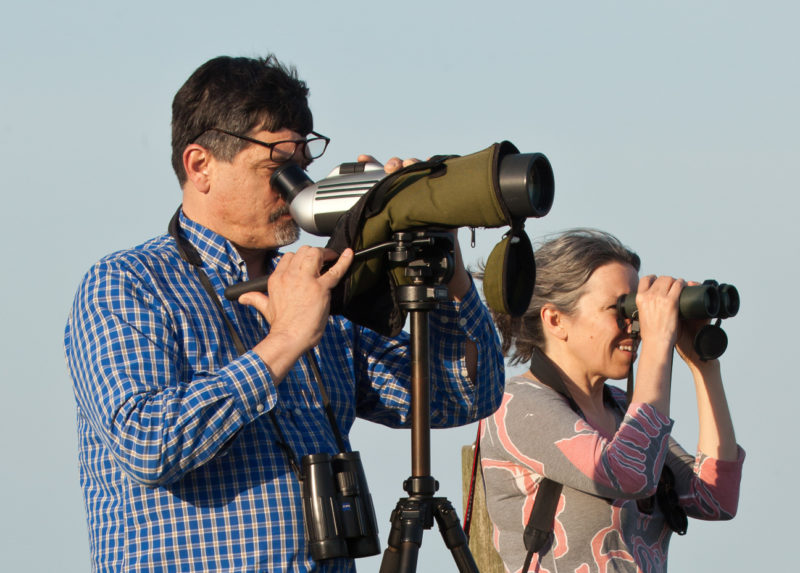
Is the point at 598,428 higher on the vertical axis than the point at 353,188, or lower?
lower

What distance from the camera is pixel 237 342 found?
7.75 ft

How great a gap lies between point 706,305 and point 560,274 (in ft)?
1.44

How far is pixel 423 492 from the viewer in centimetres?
208

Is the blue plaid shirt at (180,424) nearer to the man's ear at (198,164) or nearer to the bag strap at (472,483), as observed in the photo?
the man's ear at (198,164)

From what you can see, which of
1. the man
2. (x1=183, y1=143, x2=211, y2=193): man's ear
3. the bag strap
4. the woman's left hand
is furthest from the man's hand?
the woman's left hand

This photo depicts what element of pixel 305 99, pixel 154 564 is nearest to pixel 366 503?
pixel 154 564

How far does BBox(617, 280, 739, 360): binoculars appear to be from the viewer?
3096 mm

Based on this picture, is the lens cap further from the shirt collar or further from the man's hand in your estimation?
the shirt collar

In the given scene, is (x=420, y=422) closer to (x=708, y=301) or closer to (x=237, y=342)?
(x=237, y=342)

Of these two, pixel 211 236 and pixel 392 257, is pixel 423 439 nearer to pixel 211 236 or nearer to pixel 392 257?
pixel 392 257

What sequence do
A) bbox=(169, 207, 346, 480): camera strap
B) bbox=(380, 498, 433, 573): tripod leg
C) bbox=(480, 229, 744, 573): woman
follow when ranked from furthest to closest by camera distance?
bbox=(480, 229, 744, 573): woman → bbox=(169, 207, 346, 480): camera strap → bbox=(380, 498, 433, 573): tripod leg

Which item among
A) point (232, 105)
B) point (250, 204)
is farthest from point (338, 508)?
point (232, 105)

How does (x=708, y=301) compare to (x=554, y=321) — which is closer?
(x=708, y=301)

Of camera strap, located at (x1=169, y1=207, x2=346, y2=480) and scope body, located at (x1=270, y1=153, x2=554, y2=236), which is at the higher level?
scope body, located at (x1=270, y1=153, x2=554, y2=236)
